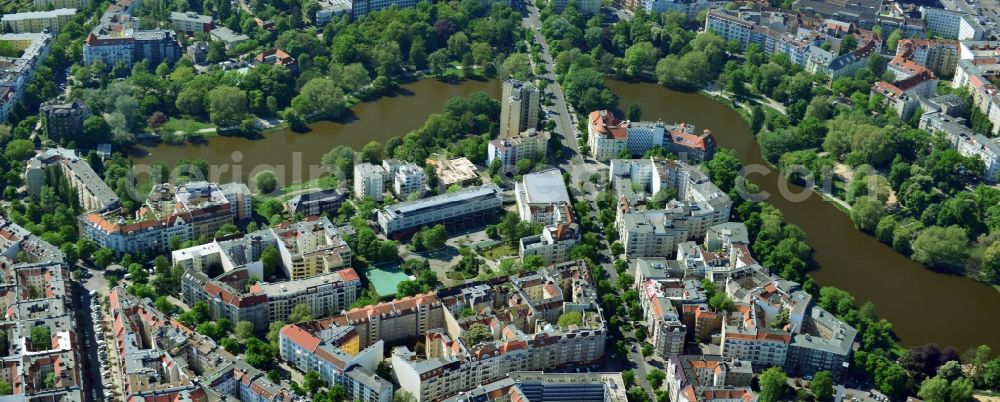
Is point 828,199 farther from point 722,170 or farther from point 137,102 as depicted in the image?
point 137,102

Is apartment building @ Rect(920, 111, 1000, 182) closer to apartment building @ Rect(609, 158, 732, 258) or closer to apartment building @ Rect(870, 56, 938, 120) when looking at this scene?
apartment building @ Rect(870, 56, 938, 120)

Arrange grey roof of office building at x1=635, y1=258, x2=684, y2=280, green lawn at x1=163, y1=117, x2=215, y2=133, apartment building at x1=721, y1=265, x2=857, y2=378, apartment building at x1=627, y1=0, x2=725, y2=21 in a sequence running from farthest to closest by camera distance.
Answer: apartment building at x1=627, y1=0, x2=725, y2=21, green lawn at x1=163, y1=117, x2=215, y2=133, grey roof of office building at x1=635, y1=258, x2=684, y2=280, apartment building at x1=721, y1=265, x2=857, y2=378

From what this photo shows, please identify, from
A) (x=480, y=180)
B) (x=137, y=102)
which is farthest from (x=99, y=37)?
(x=480, y=180)

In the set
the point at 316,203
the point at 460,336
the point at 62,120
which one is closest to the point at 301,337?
the point at 460,336

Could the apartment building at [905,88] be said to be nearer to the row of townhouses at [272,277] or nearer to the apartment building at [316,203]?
the apartment building at [316,203]

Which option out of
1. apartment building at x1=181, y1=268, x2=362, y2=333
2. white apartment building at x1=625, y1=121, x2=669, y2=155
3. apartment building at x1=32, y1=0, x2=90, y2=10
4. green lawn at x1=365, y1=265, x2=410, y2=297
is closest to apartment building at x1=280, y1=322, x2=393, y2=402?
apartment building at x1=181, y1=268, x2=362, y2=333

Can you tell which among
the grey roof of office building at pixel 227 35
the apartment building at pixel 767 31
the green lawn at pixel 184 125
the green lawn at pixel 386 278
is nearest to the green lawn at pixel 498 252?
the green lawn at pixel 386 278

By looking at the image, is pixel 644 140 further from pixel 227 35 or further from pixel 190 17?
pixel 190 17
